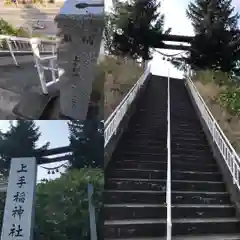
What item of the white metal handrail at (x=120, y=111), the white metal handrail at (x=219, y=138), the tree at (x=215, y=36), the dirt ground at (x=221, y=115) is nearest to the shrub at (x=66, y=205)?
the white metal handrail at (x=120, y=111)

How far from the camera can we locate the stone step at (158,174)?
2.68 m

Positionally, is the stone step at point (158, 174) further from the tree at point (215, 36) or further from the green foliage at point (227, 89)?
the tree at point (215, 36)

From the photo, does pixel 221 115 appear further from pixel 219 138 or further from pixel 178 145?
pixel 178 145

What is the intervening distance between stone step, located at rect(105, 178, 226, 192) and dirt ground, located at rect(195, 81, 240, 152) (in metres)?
0.29

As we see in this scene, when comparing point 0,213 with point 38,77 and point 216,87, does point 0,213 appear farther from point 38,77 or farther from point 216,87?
point 216,87

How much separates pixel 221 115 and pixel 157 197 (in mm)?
837

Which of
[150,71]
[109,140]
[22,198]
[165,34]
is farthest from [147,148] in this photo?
[22,198]

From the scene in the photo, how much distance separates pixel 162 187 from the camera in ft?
8.48

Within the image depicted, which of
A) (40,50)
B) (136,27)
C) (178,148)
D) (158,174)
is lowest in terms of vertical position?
(158,174)

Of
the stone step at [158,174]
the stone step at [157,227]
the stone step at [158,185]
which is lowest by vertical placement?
the stone step at [157,227]

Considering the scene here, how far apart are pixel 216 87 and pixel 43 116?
124 cm

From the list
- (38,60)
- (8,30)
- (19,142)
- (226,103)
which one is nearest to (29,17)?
(8,30)

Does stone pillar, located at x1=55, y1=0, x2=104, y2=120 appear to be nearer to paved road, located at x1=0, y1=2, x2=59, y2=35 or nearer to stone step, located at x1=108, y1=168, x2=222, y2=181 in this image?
paved road, located at x1=0, y1=2, x2=59, y2=35

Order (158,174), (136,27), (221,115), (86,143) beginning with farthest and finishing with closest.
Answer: (221,115), (136,27), (158,174), (86,143)
